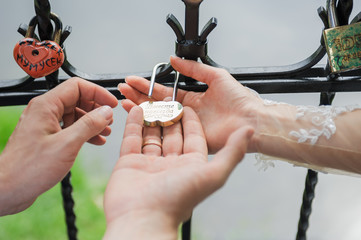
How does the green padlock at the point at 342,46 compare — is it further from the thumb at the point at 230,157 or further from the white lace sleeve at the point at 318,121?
the thumb at the point at 230,157

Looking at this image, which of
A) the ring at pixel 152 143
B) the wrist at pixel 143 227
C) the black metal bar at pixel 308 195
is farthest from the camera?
the black metal bar at pixel 308 195

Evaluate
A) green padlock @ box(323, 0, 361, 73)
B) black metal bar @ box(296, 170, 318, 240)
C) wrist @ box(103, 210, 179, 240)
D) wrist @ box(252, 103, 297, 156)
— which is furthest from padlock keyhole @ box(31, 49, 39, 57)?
black metal bar @ box(296, 170, 318, 240)

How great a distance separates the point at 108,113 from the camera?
3.40 ft

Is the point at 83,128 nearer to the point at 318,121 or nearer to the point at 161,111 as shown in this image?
the point at 161,111

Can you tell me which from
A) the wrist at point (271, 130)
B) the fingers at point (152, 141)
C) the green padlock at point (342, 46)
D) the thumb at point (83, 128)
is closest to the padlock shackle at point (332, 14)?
the green padlock at point (342, 46)

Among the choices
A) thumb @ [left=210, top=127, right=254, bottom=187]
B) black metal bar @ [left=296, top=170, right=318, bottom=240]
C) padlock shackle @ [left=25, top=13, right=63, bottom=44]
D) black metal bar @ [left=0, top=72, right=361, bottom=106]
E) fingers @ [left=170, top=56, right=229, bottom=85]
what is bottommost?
black metal bar @ [left=296, top=170, right=318, bottom=240]

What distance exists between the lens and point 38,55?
3.04ft

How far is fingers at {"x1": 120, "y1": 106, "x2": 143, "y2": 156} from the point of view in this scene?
3.06 feet

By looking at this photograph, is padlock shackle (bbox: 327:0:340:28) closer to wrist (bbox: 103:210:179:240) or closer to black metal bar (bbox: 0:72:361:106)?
black metal bar (bbox: 0:72:361:106)

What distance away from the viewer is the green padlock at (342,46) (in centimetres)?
93

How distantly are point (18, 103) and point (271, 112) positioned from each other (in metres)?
0.72

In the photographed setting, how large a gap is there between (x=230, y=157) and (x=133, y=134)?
0.32 m

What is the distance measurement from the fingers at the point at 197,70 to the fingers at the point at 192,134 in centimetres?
10

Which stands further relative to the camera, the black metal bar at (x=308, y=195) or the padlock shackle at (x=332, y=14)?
the black metal bar at (x=308, y=195)
